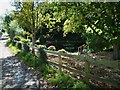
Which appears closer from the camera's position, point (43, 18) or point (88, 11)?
point (88, 11)

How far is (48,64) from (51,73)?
1541mm

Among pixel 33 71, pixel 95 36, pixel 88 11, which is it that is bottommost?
pixel 33 71

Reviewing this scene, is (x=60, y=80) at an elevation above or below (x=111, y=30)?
below

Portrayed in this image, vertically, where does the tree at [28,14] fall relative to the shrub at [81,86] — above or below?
above

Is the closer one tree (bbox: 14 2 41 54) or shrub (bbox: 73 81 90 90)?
A: shrub (bbox: 73 81 90 90)

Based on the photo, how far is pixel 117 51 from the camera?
1518 cm

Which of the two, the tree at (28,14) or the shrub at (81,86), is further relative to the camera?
the tree at (28,14)

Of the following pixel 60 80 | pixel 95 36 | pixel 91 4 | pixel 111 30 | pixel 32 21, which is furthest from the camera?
pixel 32 21

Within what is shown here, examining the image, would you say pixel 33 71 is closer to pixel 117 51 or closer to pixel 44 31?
pixel 117 51

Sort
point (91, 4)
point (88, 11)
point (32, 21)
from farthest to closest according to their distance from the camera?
point (32, 21), point (88, 11), point (91, 4)

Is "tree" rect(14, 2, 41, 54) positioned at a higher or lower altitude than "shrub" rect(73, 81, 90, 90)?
higher

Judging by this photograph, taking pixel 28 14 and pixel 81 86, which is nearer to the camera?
pixel 81 86

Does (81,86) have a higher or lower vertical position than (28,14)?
lower

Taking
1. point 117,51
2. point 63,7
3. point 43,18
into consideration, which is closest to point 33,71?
point 63,7
